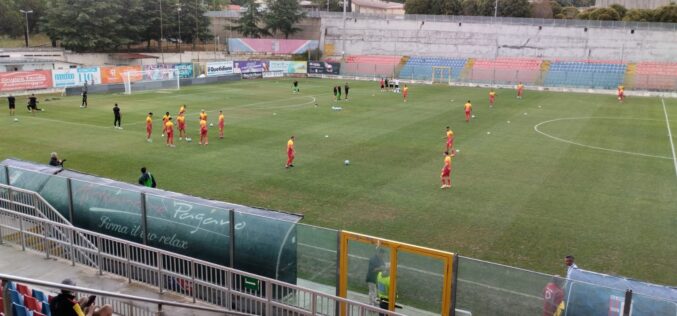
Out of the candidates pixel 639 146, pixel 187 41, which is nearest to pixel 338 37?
pixel 187 41

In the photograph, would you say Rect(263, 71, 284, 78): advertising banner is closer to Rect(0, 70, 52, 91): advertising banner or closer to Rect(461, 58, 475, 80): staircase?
Rect(461, 58, 475, 80): staircase

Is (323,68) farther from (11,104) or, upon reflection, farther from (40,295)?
(40,295)

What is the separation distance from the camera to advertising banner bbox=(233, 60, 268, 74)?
206 ft

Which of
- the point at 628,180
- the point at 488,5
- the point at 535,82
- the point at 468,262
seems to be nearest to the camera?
the point at 468,262

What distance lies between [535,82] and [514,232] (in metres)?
50.1

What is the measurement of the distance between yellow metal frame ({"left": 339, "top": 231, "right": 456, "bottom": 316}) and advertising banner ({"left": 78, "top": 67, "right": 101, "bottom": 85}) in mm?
44422

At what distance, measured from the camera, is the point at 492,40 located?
74.6 m

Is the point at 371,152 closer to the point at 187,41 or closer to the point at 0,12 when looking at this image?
the point at 187,41

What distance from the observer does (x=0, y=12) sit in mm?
72375

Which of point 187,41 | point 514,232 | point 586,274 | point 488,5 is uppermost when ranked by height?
point 488,5

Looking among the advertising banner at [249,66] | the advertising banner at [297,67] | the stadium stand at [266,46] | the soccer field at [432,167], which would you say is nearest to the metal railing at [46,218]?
the soccer field at [432,167]

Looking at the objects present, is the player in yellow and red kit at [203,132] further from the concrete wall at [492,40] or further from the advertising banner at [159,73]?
the concrete wall at [492,40]

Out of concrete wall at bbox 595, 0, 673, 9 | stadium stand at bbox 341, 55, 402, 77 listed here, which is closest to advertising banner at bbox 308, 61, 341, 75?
stadium stand at bbox 341, 55, 402, 77

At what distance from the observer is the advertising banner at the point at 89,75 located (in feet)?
156
